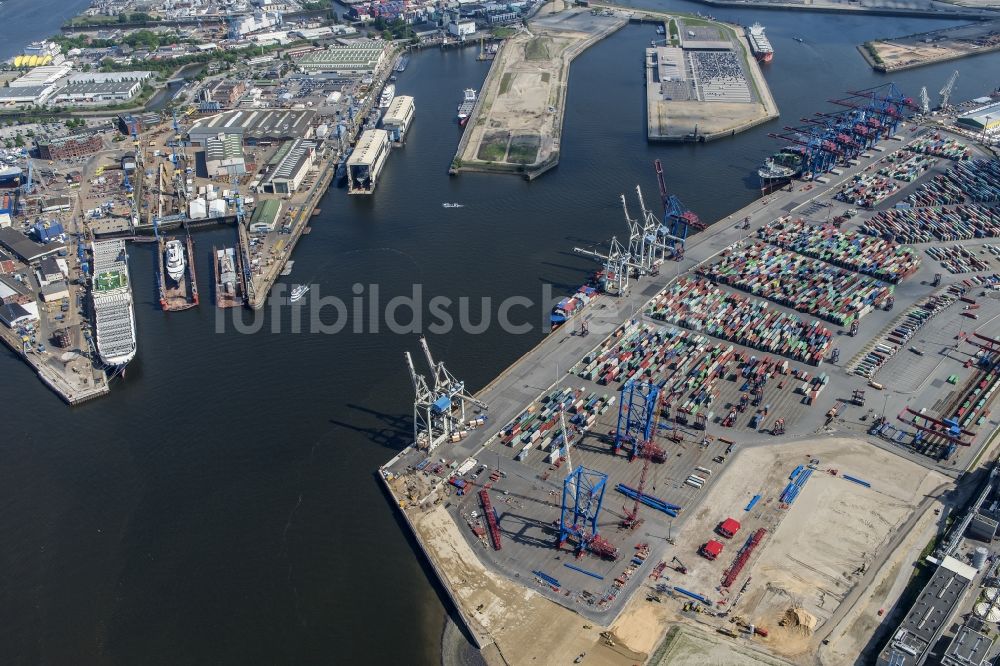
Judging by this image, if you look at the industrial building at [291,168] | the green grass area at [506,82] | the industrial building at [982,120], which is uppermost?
the green grass area at [506,82]

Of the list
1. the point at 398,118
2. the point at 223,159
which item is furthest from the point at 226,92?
the point at 398,118

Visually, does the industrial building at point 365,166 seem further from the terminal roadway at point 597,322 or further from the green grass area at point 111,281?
the terminal roadway at point 597,322

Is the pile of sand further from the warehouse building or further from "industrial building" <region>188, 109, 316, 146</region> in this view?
the warehouse building

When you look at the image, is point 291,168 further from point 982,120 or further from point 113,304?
point 982,120

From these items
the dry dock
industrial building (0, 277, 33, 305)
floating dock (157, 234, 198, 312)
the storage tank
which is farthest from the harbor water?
the dry dock

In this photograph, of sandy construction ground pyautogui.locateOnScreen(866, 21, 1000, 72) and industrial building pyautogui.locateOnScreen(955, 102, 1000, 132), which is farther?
sandy construction ground pyautogui.locateOnScreen(866, 21, 1000, 72)

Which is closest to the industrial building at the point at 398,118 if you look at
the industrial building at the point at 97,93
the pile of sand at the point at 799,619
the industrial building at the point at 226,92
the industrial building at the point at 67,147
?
the industrial building at the point at 226,92

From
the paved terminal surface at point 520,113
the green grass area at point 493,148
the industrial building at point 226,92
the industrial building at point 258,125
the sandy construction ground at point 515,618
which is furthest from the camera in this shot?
the industrial building at point 226,92
